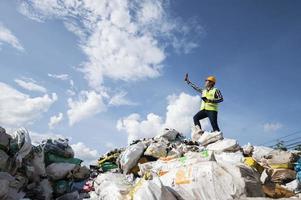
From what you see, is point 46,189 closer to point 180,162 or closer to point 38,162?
point 38,162

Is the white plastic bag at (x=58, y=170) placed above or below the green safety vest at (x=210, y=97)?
below

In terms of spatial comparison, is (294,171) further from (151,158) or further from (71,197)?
(71,197)

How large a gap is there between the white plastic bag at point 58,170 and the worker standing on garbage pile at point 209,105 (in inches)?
131

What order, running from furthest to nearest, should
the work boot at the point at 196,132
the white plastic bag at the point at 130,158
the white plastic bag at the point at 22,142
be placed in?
the work boot at the point at 196,132 → the white plastic bag at the point at 130,158 → the white plastic bag at the point at 22,142

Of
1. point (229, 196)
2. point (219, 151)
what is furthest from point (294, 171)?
point (229, 196)

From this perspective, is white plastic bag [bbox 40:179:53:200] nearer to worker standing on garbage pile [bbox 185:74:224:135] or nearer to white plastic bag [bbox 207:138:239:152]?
white plastic bag [bbox 207:138:239:152]

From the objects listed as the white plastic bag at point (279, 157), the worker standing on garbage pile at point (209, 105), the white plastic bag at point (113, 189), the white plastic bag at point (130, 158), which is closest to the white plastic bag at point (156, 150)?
the white plastic bag at point (130, 158)

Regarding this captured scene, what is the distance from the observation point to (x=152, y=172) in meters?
4.08

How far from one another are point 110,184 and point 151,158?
1.66 meters

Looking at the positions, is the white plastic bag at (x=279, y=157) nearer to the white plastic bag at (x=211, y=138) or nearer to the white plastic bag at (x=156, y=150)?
the white plastic bag at (x=211, y=138)

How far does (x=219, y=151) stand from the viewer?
571 centimetres

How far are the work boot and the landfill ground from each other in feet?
2.19

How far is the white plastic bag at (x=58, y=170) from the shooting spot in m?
5.14

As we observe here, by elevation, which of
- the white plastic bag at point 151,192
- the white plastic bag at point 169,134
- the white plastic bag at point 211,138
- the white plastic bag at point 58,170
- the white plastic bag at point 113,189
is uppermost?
the white plastic bag at point 169,134
